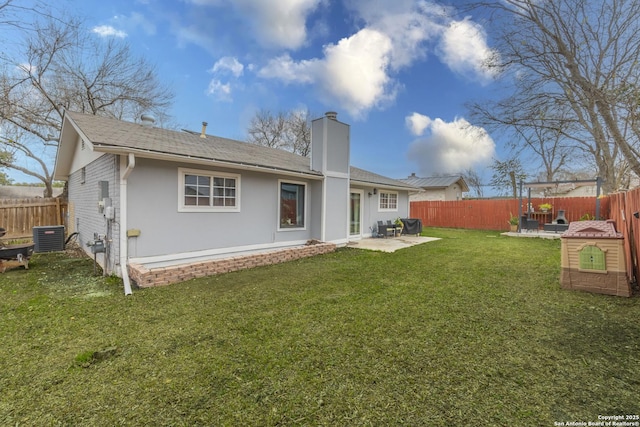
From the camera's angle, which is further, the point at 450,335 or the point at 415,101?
the point at 415,101

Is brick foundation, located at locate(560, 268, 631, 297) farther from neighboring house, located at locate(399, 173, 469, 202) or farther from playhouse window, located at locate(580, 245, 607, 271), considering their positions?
neighboring house, located at locate(399, 173, 469, 202)

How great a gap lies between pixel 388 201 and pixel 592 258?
857 cm

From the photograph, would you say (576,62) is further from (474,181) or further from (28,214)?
(474,181)

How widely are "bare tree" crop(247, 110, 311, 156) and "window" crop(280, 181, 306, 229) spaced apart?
59.7 ft

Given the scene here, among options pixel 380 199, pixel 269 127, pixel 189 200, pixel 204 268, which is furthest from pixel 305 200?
A: pixel 269 127

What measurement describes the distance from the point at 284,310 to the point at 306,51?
39.0ft

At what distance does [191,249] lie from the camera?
6387 mm

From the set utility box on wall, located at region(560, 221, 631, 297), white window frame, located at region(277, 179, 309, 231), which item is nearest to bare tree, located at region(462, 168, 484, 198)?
white window frame, located at region(277, 179, 309, 231)

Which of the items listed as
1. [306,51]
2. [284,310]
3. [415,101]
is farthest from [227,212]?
[415,101]

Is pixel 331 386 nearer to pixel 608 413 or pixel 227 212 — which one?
pixel 608 413

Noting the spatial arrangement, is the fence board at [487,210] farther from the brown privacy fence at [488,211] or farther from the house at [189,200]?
the house at [189,200]

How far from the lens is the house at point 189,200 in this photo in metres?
5.55

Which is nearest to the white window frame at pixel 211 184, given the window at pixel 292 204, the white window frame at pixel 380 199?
the window at pixel 292 204

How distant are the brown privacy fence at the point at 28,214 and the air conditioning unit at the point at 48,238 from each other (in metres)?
2.27
